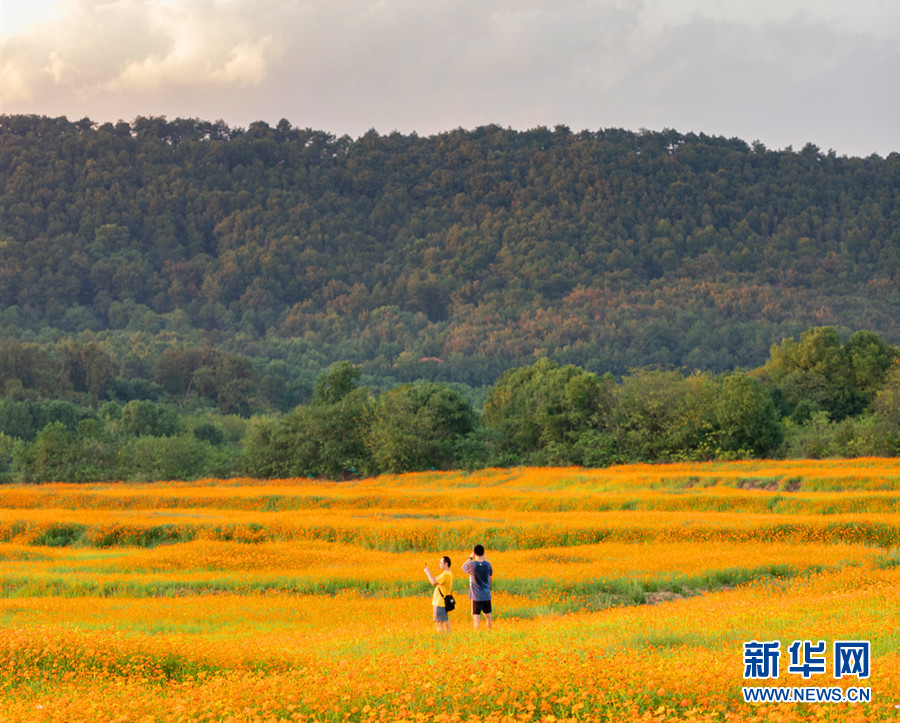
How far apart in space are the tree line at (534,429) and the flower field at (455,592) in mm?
8520

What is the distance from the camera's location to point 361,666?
543 inches

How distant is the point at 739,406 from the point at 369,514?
28913 millimetres

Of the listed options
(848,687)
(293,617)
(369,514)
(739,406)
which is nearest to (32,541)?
(369,514)

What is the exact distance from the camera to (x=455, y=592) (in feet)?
90.6

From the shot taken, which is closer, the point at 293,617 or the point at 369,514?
the point at 293,617

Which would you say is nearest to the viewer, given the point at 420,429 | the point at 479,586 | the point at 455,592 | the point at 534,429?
the point at 479,586

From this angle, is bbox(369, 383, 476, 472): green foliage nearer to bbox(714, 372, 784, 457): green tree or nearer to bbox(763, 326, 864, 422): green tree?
bbox(714, 372, 784, 457): green tree

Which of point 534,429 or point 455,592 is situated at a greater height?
point 534,429

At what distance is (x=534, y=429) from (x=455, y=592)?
140 feet

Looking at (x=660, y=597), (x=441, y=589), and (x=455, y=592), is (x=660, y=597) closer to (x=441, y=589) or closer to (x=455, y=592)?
(x=455, y=592)

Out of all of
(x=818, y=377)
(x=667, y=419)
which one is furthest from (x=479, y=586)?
(x=818, y=377)

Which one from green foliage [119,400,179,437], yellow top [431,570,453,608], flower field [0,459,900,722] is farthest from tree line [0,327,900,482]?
yellow top [431,570,453,608]

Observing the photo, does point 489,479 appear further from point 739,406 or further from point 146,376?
point 146,376

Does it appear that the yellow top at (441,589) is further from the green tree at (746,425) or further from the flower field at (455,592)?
the green tree at (746,425)
